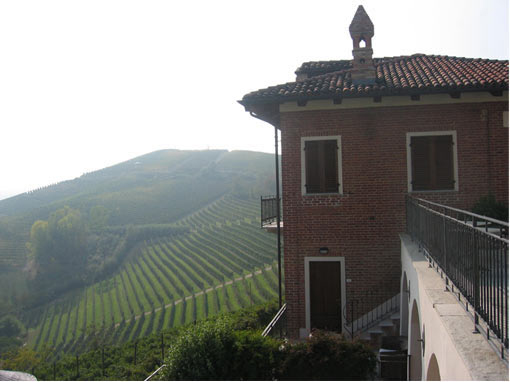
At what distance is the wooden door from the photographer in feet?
34.1

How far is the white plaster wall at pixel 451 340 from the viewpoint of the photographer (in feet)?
9.18

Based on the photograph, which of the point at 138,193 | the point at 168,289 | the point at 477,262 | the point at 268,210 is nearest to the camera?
the point at 477,262

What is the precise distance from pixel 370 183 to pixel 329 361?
14.9ft

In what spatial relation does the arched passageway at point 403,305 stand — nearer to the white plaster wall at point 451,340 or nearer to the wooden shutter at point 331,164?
the wooden shutter at point 331,164

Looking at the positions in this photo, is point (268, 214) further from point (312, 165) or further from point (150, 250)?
point (150, 250)

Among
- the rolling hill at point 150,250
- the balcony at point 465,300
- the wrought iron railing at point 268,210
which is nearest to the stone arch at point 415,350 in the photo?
the balcony at point 465,300

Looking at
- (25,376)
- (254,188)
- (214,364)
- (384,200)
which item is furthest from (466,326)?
(254,188)

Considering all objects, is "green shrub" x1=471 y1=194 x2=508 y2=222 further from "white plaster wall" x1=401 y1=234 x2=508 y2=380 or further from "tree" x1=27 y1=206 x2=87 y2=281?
"tree" x1=27 y1=206 x2=87 y2=281

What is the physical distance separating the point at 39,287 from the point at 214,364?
75.7 m

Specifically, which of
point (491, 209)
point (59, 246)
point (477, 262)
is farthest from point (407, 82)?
point (59, 246)

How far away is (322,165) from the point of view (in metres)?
10.4

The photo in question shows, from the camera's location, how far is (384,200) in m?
10.2

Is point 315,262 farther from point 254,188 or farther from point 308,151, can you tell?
point 254,188

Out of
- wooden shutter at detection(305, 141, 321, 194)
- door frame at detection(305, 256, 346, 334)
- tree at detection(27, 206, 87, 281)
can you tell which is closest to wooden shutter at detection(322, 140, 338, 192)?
wooden shutter at detection(305, 141, 321, 194)
